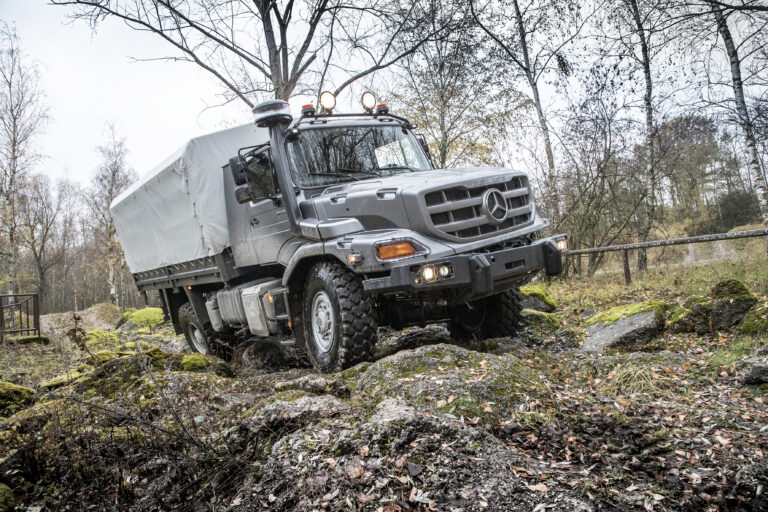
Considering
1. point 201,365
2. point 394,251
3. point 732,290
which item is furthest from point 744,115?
point 201,365

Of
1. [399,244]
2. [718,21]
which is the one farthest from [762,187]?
[399,244]

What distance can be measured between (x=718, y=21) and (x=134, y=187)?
9.54 metres

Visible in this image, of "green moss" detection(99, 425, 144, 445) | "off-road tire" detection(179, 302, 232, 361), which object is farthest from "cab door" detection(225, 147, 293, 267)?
"green moss" detection(99, 425, 144, 445)

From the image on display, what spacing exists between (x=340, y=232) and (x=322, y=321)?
1053 mm

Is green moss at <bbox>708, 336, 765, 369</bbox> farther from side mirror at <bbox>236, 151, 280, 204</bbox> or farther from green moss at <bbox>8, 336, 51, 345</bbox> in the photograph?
green moss at <bbox>8, 336, 51, 345</bbox>

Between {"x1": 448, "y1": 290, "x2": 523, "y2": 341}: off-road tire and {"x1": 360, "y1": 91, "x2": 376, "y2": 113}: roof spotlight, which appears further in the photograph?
{"x1": 360, "y1": 91, "x2": 376, "y2": 113}: roof spotlight

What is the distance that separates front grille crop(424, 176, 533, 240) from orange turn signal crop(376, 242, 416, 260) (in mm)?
386

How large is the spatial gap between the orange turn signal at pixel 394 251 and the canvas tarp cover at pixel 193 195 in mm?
3199

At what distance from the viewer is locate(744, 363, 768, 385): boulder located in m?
3.77

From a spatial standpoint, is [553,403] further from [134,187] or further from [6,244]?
[6,244]

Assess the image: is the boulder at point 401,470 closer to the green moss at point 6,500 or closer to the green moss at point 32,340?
the green moss at point 6,500

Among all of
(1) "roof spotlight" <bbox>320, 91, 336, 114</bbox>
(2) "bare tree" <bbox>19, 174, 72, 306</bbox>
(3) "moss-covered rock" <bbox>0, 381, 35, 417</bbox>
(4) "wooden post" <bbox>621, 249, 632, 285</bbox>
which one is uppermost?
(2) "bare tree" <bbox>19, 174, 72, 306</bbox>

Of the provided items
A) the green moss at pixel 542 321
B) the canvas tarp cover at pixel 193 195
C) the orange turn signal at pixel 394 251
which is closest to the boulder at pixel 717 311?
the green moss at pixel 542 321

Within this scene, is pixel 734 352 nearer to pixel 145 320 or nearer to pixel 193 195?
pixel 193 195
